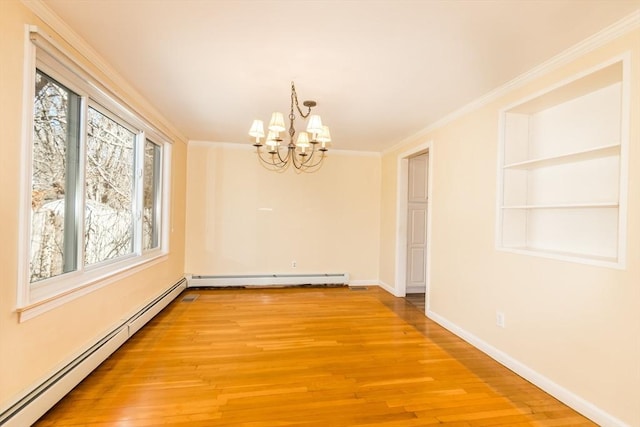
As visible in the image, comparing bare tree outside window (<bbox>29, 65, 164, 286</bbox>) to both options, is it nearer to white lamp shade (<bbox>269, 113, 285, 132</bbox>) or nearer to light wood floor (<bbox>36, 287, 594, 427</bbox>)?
light wood floor (<bbox>36, 287, 594, 427</bbox>)

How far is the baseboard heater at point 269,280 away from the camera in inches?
196

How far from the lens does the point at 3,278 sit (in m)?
1.60

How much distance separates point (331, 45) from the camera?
82.9 inches

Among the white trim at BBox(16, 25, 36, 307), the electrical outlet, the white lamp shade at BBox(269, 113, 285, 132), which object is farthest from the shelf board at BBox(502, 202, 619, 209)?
the white trim at BBox(16, 25, 36, 307)

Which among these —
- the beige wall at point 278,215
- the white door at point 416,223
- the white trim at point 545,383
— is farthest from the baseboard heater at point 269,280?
the white trim at point 545,383

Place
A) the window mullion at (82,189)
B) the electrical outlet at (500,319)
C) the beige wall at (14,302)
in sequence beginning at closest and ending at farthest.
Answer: the beige wall at (14,302) < the window mullion at (82,189) < the electrical outlet at (500,319)

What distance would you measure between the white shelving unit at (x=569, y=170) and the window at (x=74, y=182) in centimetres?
341

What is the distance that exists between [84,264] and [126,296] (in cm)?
70

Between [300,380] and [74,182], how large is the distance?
2256 mm

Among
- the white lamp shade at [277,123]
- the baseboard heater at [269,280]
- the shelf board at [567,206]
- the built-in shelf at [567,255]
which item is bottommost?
the baseboard heater at [269,280]

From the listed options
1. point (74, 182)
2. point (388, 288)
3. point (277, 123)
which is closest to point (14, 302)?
point (74, 182)

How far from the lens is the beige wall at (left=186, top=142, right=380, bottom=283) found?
5125 millimetres

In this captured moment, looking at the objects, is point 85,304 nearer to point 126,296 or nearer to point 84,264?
point 84,264

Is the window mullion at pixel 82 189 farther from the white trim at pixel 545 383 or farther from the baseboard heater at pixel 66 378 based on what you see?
the white trim at pixel 545 383
